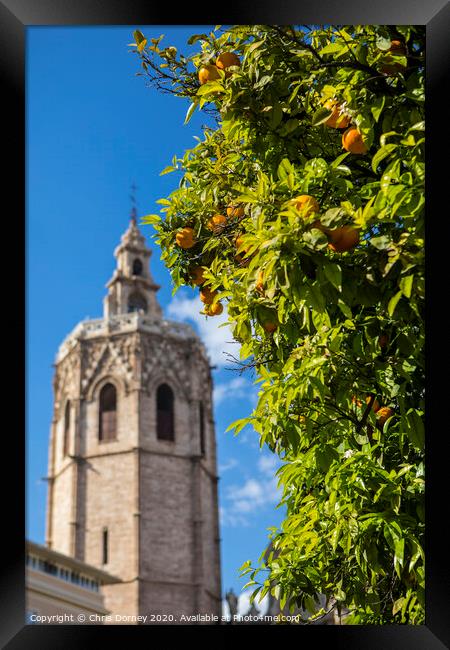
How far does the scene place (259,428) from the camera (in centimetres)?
571

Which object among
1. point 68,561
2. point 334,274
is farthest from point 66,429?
point 334,274

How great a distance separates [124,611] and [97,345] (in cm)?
1475

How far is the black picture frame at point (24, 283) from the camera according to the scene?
541 centimetres

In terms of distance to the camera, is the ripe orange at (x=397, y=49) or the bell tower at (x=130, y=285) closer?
the ripe orange at (x=397, y=49)

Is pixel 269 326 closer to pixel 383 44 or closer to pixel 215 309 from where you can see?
pixel 215 309

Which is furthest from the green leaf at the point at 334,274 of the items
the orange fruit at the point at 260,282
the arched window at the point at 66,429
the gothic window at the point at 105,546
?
the arched window at the point at 66,429

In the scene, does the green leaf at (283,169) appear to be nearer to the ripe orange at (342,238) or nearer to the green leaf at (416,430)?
the ripe orange at (342,238)

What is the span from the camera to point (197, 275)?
6.52m

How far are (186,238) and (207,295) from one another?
1.36 feet

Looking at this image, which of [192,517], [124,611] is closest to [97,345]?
[192,517]

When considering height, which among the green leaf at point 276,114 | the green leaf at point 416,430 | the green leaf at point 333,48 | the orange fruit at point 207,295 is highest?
the green leaf at point 333,48

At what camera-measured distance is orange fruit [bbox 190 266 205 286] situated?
649cm

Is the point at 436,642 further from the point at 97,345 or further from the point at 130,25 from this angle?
the point at 97,345

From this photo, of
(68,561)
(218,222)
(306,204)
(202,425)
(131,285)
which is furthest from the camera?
(131,285)
